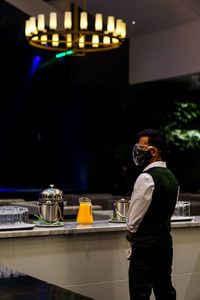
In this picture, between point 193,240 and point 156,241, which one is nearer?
point 156,241

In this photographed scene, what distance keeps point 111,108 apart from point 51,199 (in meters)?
8.09

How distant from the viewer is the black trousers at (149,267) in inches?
125

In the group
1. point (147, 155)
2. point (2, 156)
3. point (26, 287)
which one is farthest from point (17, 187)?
point (26, 287)

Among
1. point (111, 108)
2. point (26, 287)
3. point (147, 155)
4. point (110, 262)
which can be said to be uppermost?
point (111, 108)

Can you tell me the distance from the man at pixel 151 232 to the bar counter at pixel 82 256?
49 centimetres

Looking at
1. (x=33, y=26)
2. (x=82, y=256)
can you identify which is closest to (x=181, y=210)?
(x=82, y=256)

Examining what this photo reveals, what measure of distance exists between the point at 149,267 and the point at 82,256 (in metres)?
0.61

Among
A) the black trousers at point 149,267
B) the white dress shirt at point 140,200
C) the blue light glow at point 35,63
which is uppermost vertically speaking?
the blue light glow at point 35,63

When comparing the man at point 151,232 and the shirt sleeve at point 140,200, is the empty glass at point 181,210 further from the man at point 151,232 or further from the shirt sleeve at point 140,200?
the shirt sleeve at point 140,200

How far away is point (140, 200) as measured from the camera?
10.4 feet

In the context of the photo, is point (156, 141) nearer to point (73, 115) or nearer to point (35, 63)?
point (35, 63)

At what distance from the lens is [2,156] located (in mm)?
10586

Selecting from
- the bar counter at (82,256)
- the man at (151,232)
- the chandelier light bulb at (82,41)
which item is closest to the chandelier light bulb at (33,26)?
the chandelier light bulb at (82,41)

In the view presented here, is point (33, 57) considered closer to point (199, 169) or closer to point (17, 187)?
point (17, 187)
